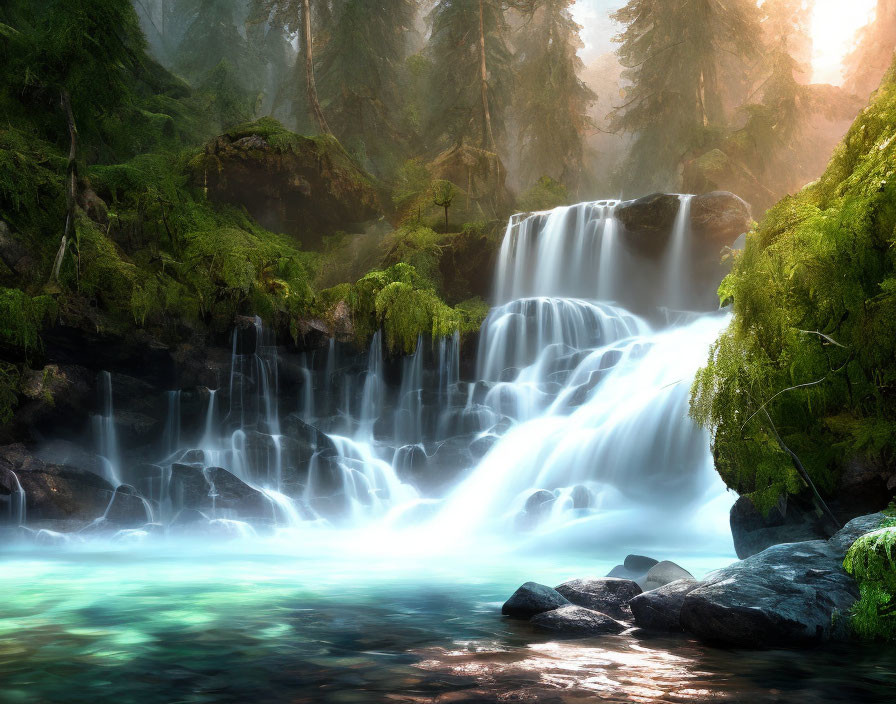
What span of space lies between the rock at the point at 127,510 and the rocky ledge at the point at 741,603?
854 centimetres

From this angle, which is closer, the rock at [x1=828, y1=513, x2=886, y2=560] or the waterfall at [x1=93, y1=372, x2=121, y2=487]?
the rock at [x1=828, y1=513, x2=886, y2=560]

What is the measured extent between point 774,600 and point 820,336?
109 inches

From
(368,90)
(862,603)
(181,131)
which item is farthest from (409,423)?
(368,90)

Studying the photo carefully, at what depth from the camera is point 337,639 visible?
5.28 metres

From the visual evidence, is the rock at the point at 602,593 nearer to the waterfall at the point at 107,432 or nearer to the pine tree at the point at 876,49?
the waterfall at the point at 107,432

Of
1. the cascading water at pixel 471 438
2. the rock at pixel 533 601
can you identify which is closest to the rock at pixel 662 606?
the rock at pixel 533 601

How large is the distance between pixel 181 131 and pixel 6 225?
1104 cm

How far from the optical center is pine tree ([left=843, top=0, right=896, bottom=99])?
3234 centimetres

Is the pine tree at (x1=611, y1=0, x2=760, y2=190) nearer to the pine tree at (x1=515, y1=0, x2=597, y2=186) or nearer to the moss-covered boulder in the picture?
the pine tree at (x1=515, y1=0, x2=597, y2=186)

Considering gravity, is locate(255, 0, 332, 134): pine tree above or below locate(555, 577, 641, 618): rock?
above

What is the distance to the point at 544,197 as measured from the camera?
2747 cm

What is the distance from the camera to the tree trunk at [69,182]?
1331 centimetres

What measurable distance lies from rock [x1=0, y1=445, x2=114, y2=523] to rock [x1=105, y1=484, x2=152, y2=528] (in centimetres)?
14

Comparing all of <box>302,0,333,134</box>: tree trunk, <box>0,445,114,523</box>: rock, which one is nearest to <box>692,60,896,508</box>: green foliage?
<box>0,445,114,523</box>: rock
